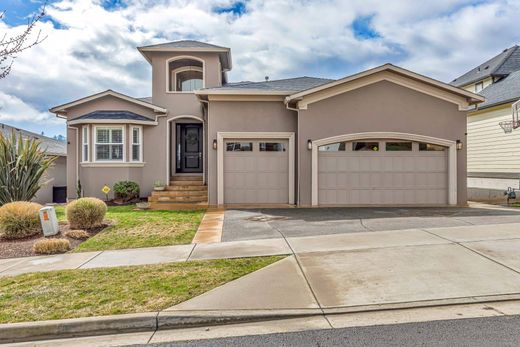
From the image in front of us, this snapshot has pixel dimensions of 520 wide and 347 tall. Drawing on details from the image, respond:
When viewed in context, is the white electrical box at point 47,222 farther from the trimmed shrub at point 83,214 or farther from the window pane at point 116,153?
the window pane at point 116,153

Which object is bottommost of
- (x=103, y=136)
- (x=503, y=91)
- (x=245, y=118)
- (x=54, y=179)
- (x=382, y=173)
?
(x=54, y=179)

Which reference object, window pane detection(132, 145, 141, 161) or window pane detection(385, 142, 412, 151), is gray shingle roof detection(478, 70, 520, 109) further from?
window pane detection(132, 145, 141, 161)

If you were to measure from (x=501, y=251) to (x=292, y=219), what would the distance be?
16.9 ft

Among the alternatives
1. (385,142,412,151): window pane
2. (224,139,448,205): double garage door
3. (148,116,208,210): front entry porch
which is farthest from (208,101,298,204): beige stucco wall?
(385,142,412,151): window pane

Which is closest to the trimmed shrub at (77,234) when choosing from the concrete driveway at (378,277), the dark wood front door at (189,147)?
the concrete driveway at (378,277)

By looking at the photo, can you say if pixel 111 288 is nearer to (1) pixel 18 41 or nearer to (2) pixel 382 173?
(1) pixel 18 41

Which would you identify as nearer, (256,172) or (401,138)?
(401,138)

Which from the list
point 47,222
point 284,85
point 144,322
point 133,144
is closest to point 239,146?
point 284,85

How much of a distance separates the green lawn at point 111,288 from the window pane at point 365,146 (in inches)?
302

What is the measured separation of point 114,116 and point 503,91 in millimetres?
18224

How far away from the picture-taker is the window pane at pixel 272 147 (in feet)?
42.2

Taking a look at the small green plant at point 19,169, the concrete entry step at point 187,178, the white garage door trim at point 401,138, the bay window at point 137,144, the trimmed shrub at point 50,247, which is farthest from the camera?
the concrete entry step at point 187,178

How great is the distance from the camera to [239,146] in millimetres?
12859

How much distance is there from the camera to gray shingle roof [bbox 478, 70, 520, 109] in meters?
15.4
